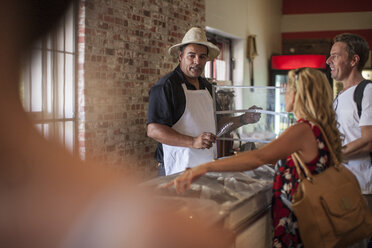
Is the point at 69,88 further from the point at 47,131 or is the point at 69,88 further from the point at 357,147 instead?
the point at 357,147

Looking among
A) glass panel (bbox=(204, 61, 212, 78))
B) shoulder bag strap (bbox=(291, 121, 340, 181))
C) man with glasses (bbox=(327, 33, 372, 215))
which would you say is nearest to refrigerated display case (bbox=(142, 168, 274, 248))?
shoulder bag strap (bbox=(291, 121, 340, 181))

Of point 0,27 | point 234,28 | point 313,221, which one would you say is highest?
point 234,28

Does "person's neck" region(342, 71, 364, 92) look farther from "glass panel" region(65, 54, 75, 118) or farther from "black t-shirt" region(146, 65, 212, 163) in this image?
"glass panel" region(65, 54, 75, 118)

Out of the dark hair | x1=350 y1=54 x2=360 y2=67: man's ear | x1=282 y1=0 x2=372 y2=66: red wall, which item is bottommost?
x1=350 y1=54 x2=360 y2=67: man's ear

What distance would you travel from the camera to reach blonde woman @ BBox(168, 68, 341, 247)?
5.68ft

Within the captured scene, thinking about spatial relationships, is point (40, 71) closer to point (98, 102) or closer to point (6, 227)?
point (98, 102)

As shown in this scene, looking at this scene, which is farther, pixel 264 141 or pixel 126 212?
pixel 264 141

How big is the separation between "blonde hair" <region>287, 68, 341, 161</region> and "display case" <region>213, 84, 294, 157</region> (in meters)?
0.59

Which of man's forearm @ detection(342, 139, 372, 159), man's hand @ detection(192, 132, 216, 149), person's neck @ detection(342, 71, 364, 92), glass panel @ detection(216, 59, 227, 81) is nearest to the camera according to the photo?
man's forearm @ detection(342, 139, 372, 159)

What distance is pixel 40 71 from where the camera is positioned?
2973 millimetres

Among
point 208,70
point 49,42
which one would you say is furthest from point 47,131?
point 208,70

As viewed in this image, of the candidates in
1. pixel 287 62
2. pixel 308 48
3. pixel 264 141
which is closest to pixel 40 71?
pixel 264 141

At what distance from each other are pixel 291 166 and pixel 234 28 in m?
5.37

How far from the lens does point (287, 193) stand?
1823 millimetres
